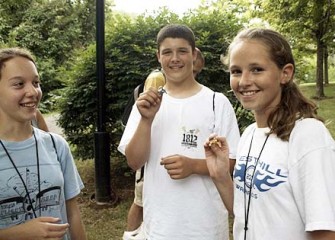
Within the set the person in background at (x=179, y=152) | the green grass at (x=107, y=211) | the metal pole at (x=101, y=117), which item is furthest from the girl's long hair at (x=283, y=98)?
the metal pole at (x=101, y=117)

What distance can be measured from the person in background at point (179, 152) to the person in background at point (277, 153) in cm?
36

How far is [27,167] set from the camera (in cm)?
177

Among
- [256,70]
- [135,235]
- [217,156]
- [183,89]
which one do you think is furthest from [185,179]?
[135,235]

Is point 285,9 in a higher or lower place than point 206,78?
higher

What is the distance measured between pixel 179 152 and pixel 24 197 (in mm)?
854

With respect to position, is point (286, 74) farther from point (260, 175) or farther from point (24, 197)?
point (24, 197)

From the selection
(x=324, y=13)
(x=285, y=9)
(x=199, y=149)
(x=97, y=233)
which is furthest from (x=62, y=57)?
(x=199, y=149)

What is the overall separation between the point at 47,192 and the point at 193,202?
2.57 feet

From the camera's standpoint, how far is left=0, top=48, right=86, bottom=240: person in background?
66.4 inches

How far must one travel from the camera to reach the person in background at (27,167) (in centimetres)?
169

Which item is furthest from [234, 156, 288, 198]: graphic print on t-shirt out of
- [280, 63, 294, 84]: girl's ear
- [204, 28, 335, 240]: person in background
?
[280, 63, 294, 84]: girl's ear

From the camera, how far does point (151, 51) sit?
538 cm

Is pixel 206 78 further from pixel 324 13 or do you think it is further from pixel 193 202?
pixel 324 13

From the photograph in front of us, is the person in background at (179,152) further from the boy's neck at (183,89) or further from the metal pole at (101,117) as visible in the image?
the metal pole at (101,117)
